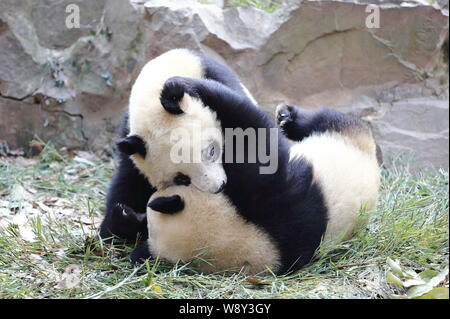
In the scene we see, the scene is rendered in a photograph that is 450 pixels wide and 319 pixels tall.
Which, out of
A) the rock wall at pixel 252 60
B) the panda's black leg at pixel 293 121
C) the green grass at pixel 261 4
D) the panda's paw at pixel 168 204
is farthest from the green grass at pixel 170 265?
the green grass at pixel 261 4

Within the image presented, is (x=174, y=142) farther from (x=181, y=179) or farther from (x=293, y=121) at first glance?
(x=293, y=121)

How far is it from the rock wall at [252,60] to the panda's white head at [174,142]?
214 cm

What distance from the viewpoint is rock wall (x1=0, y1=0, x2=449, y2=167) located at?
5.28 metres

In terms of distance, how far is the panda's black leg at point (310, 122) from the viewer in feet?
12.6

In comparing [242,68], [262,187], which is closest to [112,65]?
[242,68]

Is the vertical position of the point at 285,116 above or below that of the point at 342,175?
above

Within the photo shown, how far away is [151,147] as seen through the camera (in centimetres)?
319

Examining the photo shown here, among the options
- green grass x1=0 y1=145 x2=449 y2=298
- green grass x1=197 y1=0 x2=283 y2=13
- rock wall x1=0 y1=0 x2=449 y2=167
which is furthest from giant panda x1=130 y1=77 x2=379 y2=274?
green grass x1=197 y1=0 x2=283 y2=13

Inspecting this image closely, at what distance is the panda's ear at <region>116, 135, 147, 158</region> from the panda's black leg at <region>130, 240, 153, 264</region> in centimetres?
55

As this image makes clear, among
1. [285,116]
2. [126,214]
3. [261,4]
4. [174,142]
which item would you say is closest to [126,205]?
[126,214]

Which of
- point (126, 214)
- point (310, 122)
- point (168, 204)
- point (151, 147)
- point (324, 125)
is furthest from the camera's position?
point (310, 122)

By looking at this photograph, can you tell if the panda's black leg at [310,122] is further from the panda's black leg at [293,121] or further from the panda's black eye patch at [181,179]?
the panda's black eye patch at [181,179]

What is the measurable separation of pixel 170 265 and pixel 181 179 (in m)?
0.50
